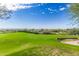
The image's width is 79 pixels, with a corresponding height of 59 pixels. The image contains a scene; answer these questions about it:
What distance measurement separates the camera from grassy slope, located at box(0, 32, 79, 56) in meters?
1.32

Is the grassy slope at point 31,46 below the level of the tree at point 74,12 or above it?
below

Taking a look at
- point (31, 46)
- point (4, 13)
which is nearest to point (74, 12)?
point (31, 46)

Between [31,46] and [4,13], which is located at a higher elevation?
[4,13]

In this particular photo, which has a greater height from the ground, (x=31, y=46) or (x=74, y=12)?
(x=74, y=12)

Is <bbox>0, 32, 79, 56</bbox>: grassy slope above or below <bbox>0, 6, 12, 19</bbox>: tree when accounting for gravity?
below

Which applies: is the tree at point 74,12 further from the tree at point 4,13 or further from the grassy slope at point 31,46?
the tree at point 4,13

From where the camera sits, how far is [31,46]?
1335 mm

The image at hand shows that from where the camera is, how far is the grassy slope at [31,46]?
4.33 feet

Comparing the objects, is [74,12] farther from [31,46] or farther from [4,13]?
[4,13]

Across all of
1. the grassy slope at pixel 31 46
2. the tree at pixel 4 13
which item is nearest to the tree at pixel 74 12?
the grassy slope at pixel 31 46

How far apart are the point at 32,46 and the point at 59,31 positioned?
0.22 meters

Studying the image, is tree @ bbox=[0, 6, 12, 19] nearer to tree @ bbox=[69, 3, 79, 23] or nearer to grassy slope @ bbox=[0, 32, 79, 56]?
grassy slope @ bbox=[0, 32, 79, 56]

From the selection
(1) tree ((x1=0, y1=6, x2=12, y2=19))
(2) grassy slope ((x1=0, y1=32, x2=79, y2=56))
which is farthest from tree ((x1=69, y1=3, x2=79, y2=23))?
(1) tree ((x1=0, y1=6, x2=12, y2=19))

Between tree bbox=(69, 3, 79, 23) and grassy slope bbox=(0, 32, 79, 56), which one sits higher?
tree bbox=(69, 3, 79, 23)
